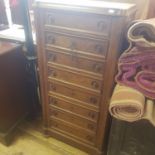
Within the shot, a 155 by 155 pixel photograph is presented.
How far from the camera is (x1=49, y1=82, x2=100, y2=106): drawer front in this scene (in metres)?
1.28

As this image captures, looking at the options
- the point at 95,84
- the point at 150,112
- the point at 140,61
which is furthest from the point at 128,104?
the point at 95,84

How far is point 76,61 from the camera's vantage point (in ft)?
3.94

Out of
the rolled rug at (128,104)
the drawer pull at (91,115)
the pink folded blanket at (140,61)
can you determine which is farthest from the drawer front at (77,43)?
the drawer pull at (91,115)

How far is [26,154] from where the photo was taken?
5.18 feet

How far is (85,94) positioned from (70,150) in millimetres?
615

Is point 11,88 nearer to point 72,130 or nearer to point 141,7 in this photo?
point 72,130

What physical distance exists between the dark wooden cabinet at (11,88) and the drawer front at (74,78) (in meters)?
0.36

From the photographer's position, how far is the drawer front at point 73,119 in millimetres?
1418

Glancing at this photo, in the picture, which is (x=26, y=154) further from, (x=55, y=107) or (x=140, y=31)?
(x=140, y=31)

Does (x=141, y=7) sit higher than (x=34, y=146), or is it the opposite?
(x=141, y=7)

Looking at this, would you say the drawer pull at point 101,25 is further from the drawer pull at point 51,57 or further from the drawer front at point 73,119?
the drawer front at point 73,119

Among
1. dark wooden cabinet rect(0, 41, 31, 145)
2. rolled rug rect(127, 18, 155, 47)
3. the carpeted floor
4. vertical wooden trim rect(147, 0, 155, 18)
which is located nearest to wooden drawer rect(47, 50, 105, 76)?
rolled rug rect(127, 18, 155, 47)

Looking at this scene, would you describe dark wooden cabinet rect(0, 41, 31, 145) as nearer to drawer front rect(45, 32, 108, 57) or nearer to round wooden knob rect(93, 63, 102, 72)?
drawer front rect(45, 32, 108, 57)

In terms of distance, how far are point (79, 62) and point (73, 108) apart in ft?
1.29
